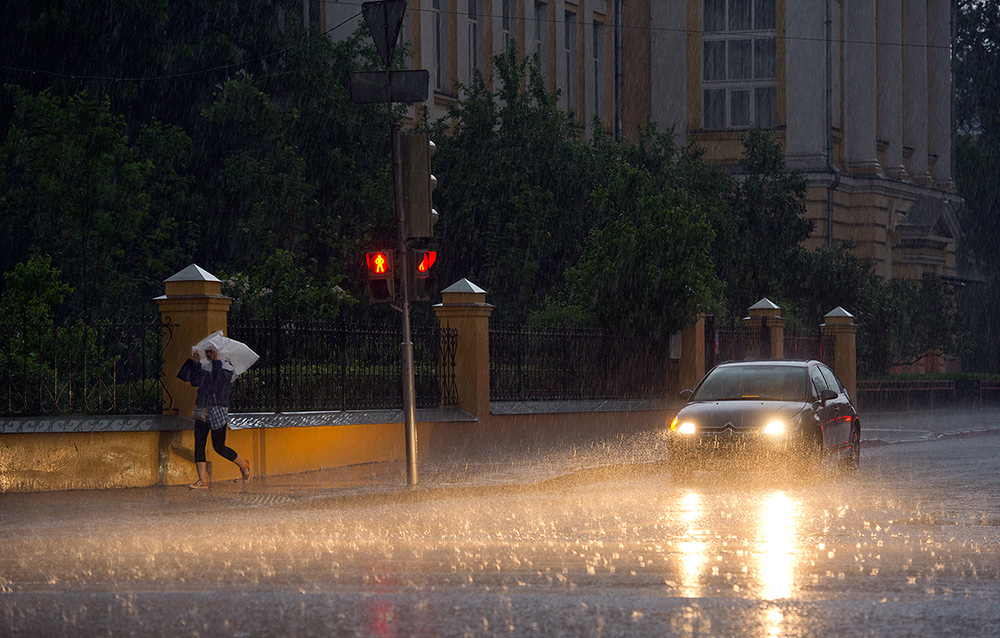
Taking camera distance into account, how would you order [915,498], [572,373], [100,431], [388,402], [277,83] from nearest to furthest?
[915,498] < [100,431] < [388,402] < [572,373] < [277,83]

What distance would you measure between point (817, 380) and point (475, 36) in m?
24.6

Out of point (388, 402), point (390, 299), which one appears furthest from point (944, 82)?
point (390, 299)

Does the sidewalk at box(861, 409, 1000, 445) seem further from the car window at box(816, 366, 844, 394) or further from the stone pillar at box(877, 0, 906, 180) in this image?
the stone pillar at box(877, 0, 906, 180)

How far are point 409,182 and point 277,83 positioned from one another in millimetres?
16837

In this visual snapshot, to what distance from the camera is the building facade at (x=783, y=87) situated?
154ft

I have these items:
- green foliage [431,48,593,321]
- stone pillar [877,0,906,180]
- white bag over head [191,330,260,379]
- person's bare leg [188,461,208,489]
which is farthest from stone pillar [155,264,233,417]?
stone pillar [877,0,906,180]

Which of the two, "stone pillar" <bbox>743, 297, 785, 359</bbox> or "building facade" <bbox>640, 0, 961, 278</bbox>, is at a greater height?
"building facade" <bbox>640, 0, 961, 278</bbox>

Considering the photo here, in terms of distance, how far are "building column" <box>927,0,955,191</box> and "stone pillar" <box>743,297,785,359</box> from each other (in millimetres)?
27421

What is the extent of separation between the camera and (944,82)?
57.2 meters

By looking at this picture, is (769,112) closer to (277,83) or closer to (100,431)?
(277,83)

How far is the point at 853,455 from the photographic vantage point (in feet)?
66.8

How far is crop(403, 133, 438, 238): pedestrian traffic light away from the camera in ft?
53.5

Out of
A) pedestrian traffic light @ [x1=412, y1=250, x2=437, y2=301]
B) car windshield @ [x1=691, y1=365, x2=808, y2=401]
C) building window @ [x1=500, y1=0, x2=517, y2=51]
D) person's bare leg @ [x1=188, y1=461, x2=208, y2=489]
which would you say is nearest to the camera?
pedestrian traffic light @ [x1=412, y1=250, x2=437, y2=301]

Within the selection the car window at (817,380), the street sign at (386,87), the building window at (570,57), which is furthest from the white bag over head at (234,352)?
the building window at (570,57)
